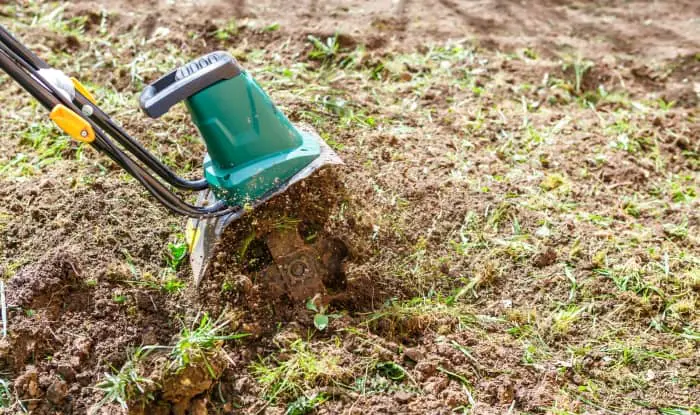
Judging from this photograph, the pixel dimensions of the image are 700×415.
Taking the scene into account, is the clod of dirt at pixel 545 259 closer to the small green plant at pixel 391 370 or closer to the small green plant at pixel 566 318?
the small green plant at pixel 566 318

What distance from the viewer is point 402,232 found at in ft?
10.9

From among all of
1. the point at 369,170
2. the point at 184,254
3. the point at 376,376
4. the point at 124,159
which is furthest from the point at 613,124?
the point at 124,159

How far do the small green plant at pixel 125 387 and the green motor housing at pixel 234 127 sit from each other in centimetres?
72

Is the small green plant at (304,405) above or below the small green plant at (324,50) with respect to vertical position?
below

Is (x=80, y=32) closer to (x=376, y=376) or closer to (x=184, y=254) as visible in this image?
(x=184, y=254)

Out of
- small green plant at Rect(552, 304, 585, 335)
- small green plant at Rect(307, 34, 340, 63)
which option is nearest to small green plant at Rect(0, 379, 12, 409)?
small green plant at Rect(552, 304, 585, 335)

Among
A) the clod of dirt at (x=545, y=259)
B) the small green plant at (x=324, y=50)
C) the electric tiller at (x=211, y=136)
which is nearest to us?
the electric tiller at (x=211, y=136)

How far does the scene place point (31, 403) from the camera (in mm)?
2645

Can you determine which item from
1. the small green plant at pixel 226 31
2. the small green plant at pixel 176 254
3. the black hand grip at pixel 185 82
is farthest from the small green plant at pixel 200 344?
the small green plant at pixel 226 31

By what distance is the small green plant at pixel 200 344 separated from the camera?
262 centimetres

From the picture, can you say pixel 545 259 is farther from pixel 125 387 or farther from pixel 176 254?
pixel 125 387

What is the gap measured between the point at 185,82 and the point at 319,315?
1.05 m

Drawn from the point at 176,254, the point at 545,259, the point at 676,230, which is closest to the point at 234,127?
the point at 176,254

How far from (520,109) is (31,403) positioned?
2.97 metres
